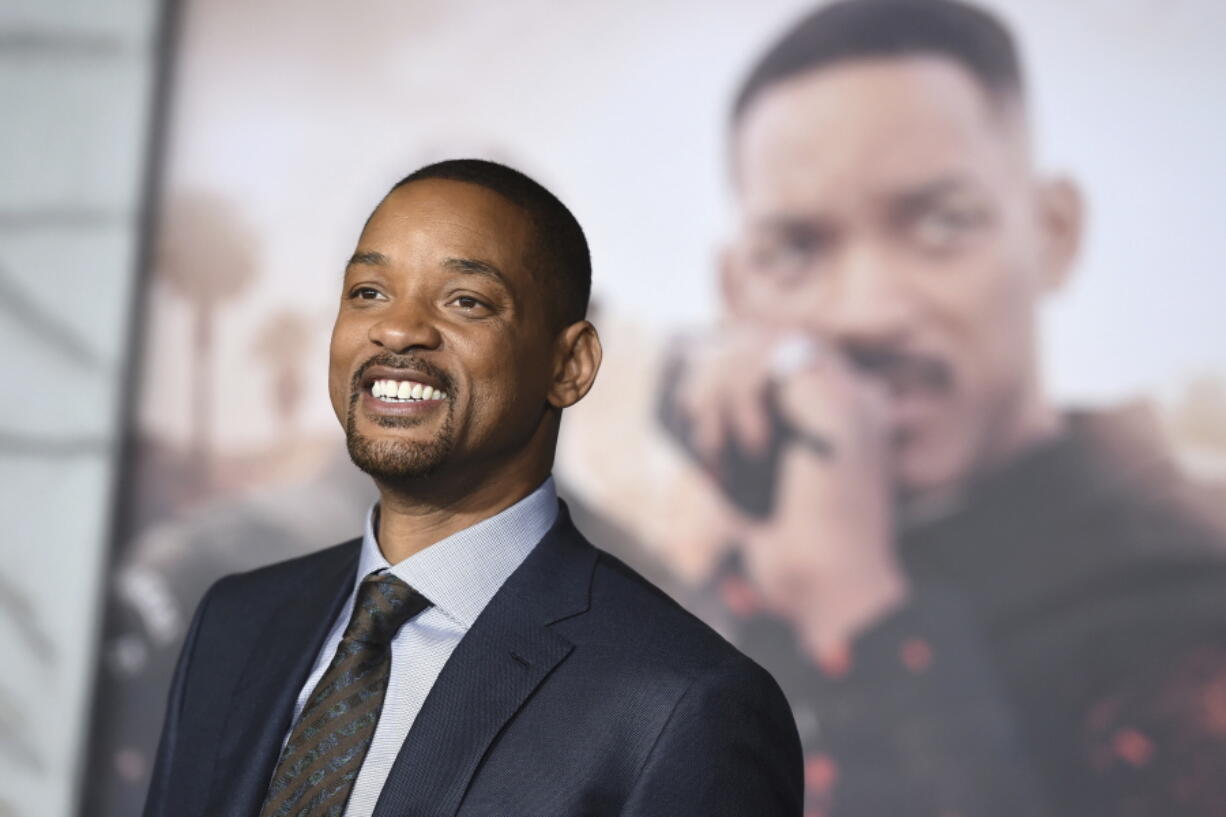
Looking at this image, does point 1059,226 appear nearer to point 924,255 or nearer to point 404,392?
point 924,255

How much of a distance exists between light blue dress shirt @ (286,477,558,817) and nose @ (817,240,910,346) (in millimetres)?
1972

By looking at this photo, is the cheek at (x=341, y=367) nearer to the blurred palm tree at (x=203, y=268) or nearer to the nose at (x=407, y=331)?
the nose at (x=407, y=331)

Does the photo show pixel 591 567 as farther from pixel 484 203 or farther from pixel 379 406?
pixel 484 203

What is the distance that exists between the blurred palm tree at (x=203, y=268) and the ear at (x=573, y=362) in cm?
235

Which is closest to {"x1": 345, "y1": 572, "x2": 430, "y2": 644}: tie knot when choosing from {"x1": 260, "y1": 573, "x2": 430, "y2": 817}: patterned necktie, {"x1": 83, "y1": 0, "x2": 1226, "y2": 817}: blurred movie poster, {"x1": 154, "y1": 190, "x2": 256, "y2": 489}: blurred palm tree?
{"x1": 260, "y1": 573, "x2": 430, "y2": 817}: patterned necktie

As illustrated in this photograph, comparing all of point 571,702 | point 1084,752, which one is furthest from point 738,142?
point 571,702

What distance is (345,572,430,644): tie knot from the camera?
1410 millimetres

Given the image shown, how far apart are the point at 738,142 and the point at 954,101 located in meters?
0.51

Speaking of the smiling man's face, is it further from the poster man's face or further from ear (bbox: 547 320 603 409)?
the poster man's face

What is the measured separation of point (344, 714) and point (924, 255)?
7.51 feet

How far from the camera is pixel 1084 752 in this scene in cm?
318

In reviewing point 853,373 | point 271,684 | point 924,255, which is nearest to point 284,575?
point 271,684

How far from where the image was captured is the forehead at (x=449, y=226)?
4.75ft

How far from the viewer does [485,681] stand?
1339 mm
